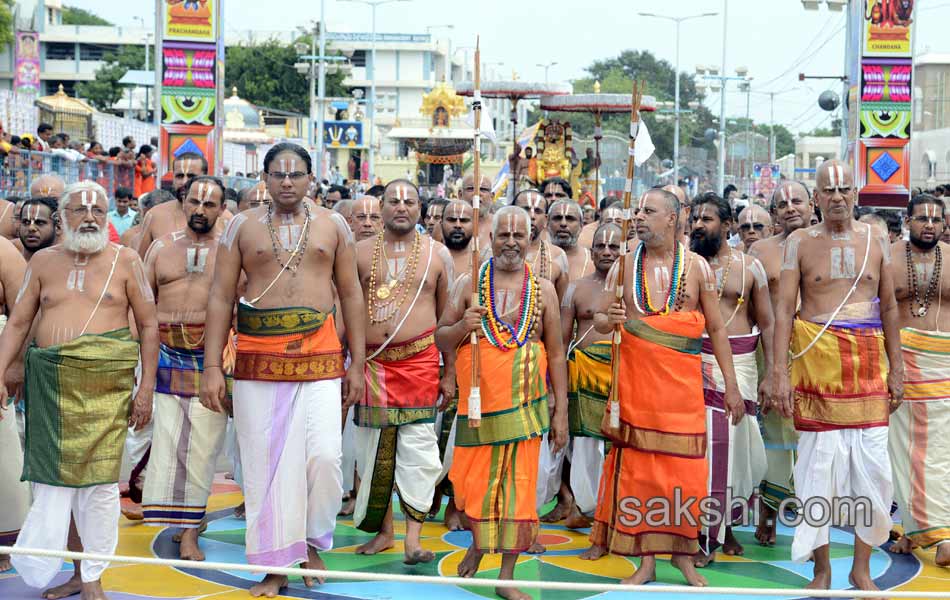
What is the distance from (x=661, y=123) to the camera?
265 feet

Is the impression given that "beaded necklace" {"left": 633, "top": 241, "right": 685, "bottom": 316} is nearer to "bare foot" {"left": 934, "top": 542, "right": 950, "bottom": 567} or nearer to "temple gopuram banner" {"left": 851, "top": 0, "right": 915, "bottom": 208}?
"bare foot" {"left": 934, "top": 542, "right": 950, "bottom": 567}

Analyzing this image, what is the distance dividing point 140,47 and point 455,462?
74.6 m

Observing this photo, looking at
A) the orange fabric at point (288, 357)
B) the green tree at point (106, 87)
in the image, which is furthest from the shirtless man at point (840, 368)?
the green tree at point (106, 87)

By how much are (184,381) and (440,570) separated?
179cm

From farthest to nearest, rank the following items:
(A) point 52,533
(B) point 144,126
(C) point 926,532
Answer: (B) point 144,126 → (C) point 926,532 → (A) point 52,533

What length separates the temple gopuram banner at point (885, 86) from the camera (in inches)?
774

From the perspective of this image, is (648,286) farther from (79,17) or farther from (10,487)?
(79,17)

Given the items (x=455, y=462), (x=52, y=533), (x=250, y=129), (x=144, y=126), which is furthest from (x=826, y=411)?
(x=250, y=129)

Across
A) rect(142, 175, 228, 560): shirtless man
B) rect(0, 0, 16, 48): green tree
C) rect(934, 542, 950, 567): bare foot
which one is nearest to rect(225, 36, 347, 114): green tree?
rect(0, 0, 16, 48): green tree

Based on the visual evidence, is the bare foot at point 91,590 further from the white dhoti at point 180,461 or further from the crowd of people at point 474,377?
the white dhoti at point 180,461

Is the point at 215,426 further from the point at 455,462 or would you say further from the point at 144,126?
the point at 144,126

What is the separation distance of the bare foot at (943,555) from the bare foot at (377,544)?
2.99 m

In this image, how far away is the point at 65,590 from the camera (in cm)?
629

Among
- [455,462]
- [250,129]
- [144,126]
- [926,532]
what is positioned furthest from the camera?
[250,129]
